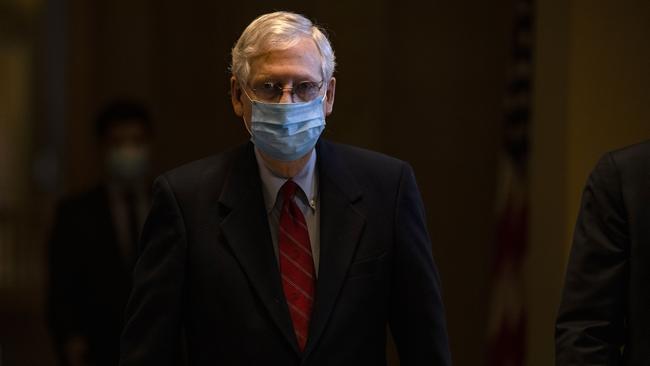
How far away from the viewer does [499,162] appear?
23.1ft

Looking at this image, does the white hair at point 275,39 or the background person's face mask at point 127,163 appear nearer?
the white hair at point 275,39

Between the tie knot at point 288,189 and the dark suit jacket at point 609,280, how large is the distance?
2.51 feet

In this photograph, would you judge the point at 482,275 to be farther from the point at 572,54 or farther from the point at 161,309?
the point at 161,309

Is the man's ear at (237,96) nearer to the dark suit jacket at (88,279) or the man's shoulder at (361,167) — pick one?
the man's shoulder at (361,167)

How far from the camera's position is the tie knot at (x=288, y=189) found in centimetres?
369

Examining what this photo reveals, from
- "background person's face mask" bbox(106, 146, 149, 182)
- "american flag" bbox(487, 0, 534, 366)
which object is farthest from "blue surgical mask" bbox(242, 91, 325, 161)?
"background person's face mask" bbox(106, 146, 149, 182)

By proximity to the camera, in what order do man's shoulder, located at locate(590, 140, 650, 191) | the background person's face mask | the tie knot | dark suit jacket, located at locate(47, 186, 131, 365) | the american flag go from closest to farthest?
1. the tie knot
2. man's shoulder, located at locate(590, 140, 650, 191)
3. dark suit jacket, located at locate(47, 186, 131, 365)
4. the american flag
5. the background person's face mask

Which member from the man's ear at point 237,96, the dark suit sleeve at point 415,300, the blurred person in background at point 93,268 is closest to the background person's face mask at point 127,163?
the blurred person in background at point 93,268

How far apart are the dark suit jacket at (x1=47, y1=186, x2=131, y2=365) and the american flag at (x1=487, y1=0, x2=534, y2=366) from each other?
62.8 inches

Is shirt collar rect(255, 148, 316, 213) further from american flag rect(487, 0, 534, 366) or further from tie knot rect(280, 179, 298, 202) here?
american flag rect(487, 0, 534, 366)

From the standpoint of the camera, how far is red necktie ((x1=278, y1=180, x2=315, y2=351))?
11.8 ft

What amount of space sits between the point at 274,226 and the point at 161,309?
363 mm

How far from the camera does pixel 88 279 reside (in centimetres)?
605

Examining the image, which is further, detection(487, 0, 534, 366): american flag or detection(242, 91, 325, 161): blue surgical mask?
detection(487, 0, 534, 366): american flag
